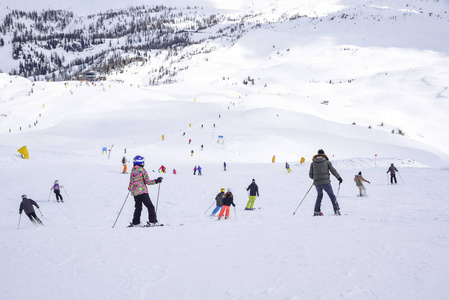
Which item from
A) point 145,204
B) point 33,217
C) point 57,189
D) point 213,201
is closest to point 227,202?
point 145,204

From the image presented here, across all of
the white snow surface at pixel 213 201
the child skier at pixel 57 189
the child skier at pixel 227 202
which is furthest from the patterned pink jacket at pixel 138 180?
the child skier at pixel 57 189

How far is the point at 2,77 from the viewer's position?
100125 millimetres

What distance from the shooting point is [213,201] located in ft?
53.9

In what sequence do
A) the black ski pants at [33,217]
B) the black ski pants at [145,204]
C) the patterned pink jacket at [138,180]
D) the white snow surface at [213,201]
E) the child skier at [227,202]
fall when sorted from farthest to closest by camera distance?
the black ski pants at [33,217] < the child skier at [227,202] < the black ski pants at [145,204] < the patterned pink jacket at [138,180] < the white snow surface at [213,201]

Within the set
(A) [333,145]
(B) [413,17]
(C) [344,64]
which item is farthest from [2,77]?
(B) [413,17]

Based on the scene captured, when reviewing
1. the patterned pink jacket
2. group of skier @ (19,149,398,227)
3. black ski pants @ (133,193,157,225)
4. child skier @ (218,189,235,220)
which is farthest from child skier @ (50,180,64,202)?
the patterned pink jacket

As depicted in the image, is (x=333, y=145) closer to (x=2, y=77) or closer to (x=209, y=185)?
(x=209, y=185)

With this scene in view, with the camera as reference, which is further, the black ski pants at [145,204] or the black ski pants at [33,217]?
the black ski pants at [33,217]

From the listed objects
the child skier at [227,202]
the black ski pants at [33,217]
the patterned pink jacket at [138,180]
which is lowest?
the black ski pants at [33,217]

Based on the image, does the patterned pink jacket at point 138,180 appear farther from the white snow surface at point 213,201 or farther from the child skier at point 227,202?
the child skier at point 227,202

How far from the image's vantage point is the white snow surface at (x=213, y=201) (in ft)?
13.7

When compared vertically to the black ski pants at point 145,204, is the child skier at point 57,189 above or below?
below

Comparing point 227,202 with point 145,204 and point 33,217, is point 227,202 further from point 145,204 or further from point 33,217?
point 33,217

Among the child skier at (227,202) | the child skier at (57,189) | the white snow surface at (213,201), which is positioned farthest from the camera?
the child skier at (57,189)
